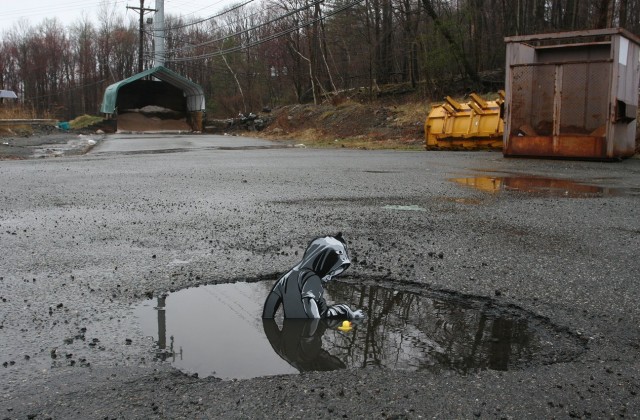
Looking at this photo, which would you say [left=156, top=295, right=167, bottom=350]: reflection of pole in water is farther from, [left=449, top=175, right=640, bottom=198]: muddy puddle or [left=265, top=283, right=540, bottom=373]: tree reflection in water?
[left=449, top=175, right=640, bottom=198]: muddy puddle

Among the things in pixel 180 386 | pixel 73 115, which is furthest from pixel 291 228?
pixel 73 115

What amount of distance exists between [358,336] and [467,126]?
17.0 m

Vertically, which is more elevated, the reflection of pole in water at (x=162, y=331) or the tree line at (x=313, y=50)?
the tree line at (x=313, y=50)

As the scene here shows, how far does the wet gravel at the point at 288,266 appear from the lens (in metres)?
2.31

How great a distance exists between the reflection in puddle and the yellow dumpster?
8.18 meters

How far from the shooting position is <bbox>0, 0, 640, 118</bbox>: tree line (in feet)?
95.6

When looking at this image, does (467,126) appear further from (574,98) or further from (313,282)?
(313,282)

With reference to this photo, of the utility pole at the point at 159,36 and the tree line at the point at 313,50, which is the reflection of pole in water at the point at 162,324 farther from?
the utility pole at the point at 159,36

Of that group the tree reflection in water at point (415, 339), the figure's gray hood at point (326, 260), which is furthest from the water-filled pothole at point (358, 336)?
the figure's gray hood at point (326, 260)

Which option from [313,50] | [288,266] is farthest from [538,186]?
[313,50]

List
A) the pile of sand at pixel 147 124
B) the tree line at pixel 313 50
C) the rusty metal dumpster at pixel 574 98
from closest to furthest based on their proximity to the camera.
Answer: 1. the rusty metal dumpster at pixel 574 98
2. the tree line at pixel 313 50
3. the pile of sand at pixel 147 124

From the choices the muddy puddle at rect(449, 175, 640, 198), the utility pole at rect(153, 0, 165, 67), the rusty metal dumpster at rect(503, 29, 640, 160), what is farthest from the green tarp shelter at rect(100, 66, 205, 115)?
the muddy puddle at rect(449, 175, 640, 198)

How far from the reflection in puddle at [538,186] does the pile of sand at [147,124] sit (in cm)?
3978

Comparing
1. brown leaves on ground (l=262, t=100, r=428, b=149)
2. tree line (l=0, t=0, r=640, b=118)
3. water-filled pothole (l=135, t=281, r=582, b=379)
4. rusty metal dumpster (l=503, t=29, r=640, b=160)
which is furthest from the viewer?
tree line (l=0, t=0, r=640, b=118)
